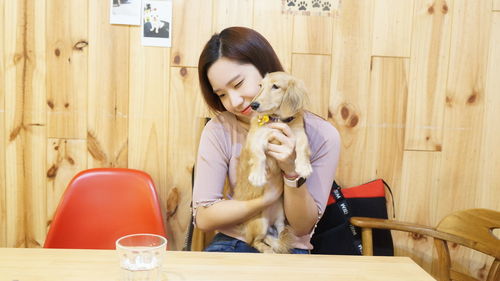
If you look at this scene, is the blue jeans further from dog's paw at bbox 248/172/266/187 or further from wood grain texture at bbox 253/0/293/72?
wood grain texture at bbox 253/0/293/72

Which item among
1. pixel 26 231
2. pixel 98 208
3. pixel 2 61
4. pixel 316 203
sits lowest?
pixel 26 231

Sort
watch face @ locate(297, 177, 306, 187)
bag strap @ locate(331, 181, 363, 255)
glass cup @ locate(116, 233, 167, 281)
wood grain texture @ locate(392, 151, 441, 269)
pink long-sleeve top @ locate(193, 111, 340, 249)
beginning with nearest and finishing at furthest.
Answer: glass cup @ locate(116, 233, 167, 281) < watch face @ locate(297, 177, 306, 187) < pink long-sleeve top @ locate(193, 111, 340, 249) < bag strap @ locate(331, 181, 363, 255) < wood grain texture @ locate(392, 151, 441, 269)

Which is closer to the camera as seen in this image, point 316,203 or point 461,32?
point 316,203

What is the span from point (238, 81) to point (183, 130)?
0.66 metres

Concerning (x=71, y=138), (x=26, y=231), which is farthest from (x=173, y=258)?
(x=26, y=231)

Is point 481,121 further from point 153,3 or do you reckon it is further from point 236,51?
point 153,3

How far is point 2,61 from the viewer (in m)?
1.83

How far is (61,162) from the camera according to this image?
1.89 meters

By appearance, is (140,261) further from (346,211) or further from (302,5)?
(302,5)

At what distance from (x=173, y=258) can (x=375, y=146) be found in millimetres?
1275

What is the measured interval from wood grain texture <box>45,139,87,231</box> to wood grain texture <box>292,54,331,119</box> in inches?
43.4

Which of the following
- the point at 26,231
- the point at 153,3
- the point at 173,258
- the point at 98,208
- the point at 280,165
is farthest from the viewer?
the point at 26,231

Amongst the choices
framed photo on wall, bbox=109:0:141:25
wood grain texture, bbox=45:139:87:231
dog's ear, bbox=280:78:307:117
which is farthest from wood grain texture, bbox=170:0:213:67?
dog's ear, bbox=280:78:307:117

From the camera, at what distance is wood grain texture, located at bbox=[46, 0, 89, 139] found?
182 centimetres
